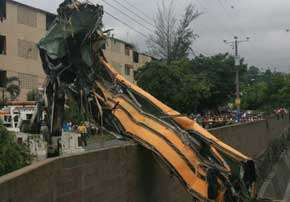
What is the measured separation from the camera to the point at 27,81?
5403 cm

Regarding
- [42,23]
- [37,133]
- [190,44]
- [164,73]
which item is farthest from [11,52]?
[37,133]

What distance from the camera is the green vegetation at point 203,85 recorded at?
153ft

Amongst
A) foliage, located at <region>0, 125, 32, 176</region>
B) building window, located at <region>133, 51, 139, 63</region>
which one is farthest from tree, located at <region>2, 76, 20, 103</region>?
foliage, located at <region>0, 125, 32, 176</region>

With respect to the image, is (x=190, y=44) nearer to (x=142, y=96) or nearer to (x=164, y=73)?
(x=164, y=73)

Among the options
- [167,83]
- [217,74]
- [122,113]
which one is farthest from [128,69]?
[122,113]

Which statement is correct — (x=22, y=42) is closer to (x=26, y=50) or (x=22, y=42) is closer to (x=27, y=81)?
(x=26, y=50)

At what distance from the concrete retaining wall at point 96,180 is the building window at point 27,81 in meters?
43.7

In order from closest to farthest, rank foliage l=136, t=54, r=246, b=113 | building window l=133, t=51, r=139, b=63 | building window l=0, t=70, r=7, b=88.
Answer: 1. foliage l=136, t=54, r=246, b=113
2. building window l=0, t=70, r=7, b=88
3. building window l=133, t=51, r=139, b=63

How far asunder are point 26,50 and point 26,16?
10.2ft

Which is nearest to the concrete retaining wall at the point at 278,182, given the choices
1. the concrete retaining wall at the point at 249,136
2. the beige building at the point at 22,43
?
the concrete retaining wall at the point at 249,136

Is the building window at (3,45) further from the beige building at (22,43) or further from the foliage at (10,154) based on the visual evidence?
the foliage at (10,154)

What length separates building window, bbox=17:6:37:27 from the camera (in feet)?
174

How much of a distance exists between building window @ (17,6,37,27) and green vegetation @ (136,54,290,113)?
11.2 meters

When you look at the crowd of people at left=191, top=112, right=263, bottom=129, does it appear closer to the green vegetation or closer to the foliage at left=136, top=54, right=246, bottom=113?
the foliage at left=136, top=54, right=246, bottom=113
